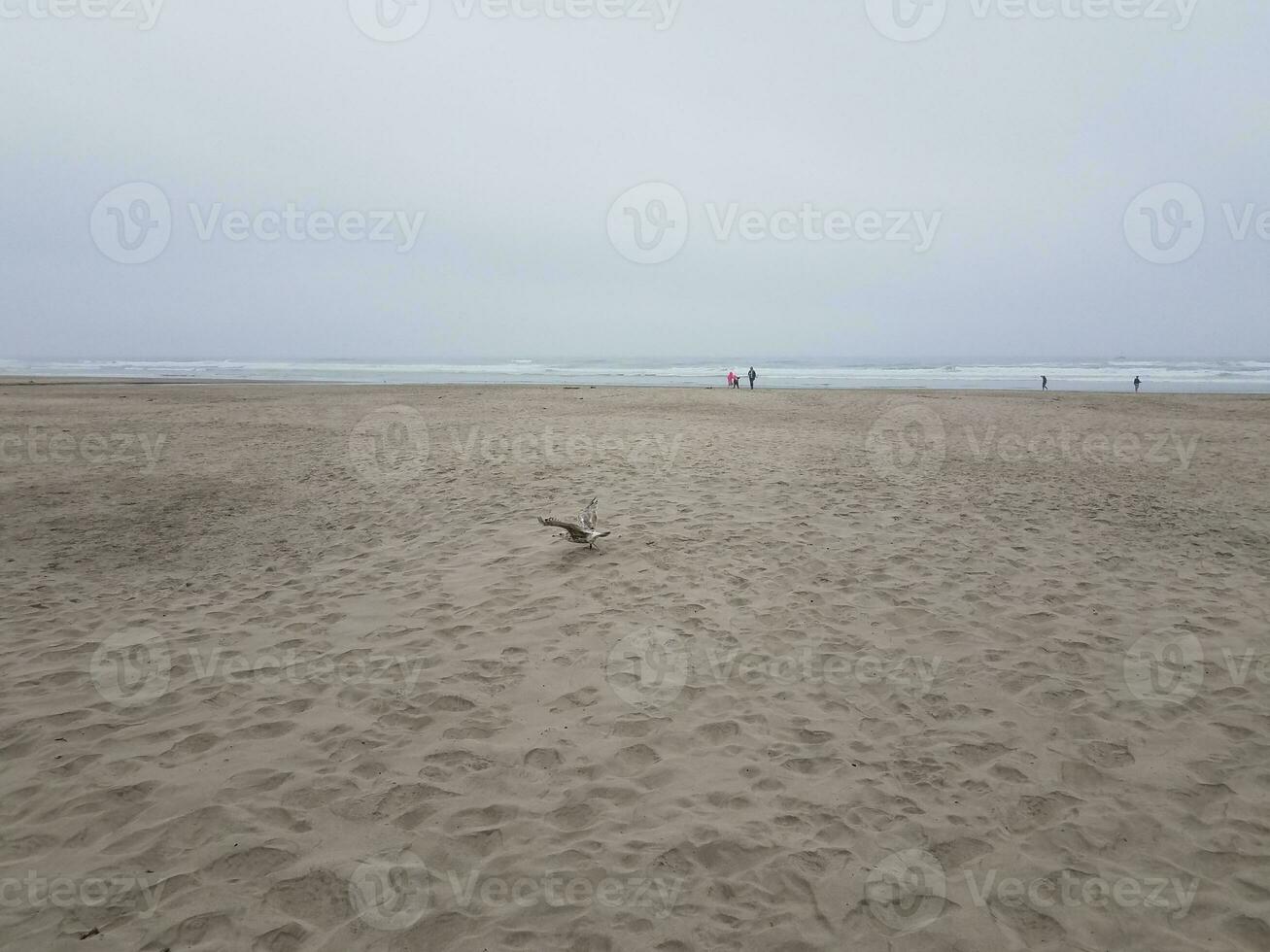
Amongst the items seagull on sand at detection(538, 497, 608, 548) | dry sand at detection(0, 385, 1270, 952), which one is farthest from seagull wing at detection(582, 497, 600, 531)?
dry sand at detection(0, 385, 1270, 952)

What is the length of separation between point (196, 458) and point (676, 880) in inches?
624

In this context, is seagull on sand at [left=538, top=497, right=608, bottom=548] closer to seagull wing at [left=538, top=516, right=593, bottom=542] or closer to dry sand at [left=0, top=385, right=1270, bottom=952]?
seagull wing at [left=538, top=516, right=593, bottom=542]

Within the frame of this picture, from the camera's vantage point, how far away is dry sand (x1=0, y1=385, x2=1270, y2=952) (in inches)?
136

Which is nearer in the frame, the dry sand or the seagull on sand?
the dry sand

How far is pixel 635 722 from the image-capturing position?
512 centimetres

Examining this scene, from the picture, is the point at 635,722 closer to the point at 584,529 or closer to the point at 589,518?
the point at 584,529

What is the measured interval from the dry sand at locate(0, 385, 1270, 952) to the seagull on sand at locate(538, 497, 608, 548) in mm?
265

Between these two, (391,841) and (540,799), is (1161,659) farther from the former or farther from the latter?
(391,841)

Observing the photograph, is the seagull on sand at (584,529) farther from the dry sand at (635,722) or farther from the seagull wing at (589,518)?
the dry sand at (635,722)

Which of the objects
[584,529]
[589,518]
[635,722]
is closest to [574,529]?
[584,529]

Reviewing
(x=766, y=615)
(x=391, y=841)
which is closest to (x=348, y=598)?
(x=391, y=841)

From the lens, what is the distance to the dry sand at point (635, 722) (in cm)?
346

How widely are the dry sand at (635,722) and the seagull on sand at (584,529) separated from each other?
0.26m

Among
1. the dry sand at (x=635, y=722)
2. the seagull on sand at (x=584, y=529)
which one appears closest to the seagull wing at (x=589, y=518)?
the seagull on sand at (x=584, y=529)
